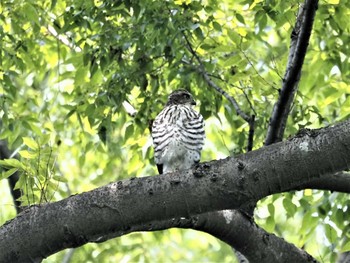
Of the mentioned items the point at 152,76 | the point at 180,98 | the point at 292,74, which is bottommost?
the point at 292,74

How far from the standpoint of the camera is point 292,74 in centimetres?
524

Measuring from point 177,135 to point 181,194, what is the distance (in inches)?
88.0

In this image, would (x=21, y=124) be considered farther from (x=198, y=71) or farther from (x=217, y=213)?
(x=217, y=213)

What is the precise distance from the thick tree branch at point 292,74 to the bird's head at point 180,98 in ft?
4.28

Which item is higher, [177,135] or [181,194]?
[177,135]

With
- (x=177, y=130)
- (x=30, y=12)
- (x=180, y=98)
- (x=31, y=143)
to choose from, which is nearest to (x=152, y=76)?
(x=180, y=98)

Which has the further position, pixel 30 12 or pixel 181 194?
pixel 30 12

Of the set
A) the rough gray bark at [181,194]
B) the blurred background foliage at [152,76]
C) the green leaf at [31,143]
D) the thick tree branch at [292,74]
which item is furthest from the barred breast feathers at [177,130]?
the rough gray bark at [181,194]

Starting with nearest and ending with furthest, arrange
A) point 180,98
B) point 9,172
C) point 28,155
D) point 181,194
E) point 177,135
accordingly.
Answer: point 181,194, point 28,155, point 9,172, point 177,135, point 180,98

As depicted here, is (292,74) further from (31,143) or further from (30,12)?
(30,12)

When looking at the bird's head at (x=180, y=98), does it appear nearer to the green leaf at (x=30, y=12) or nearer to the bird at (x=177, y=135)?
the bird at (x=177, y=135)

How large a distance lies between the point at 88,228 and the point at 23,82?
18.4ft

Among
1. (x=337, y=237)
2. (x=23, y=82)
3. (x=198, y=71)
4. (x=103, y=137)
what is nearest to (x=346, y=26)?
(x=198, y=71)

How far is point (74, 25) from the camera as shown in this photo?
6.14m
